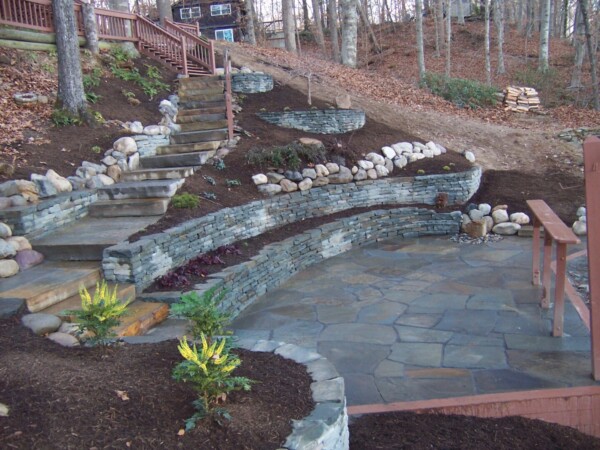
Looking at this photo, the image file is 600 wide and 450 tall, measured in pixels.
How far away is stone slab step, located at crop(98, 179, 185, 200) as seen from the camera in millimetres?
6207

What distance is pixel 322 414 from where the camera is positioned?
92.5 inches

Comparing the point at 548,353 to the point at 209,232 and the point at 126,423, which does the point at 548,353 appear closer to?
the point at 126,423

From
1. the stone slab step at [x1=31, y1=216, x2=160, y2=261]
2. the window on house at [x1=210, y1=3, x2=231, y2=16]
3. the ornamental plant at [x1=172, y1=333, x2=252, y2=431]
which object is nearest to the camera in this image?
the ornamental plant at [x1=172, y1=333, x2=252, y2=431]

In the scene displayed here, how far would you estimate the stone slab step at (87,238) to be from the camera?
4992 millimetres

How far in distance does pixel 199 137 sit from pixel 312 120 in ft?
6.80

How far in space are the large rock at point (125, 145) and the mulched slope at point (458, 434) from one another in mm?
5675

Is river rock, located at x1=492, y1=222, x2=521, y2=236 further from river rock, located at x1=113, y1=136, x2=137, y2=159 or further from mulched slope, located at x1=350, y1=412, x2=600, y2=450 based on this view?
river rock, located at x1=113, y1=136, x2=137, y2=159

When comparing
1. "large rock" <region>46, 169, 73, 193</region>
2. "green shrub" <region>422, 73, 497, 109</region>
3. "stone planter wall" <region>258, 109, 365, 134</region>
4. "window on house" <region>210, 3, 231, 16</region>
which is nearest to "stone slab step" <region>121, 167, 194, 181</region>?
"large rock" <region>46, 169, 73, 193</region>

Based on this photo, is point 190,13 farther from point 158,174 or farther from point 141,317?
point 141,317

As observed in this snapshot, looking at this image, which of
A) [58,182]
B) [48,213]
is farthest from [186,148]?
[48,213]

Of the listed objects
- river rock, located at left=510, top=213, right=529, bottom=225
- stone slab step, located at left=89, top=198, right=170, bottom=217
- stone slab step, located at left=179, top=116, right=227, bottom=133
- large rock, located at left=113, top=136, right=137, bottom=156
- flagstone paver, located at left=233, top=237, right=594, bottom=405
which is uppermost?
stone slab step, located at left=179, top=116, right=227, bottom=133

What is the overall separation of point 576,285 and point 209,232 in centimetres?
402

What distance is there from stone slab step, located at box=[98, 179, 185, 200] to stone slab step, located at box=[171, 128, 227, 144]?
79.0 inches

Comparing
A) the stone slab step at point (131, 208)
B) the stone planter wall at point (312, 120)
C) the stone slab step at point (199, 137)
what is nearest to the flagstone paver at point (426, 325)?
the stone slab step at point (131, 208)
